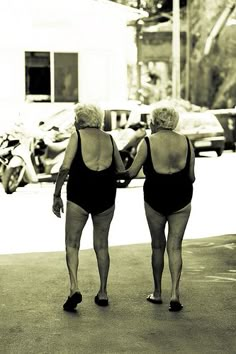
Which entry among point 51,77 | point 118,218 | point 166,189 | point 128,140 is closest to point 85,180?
point 166,189

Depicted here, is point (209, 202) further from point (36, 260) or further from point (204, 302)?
point (204, 302)

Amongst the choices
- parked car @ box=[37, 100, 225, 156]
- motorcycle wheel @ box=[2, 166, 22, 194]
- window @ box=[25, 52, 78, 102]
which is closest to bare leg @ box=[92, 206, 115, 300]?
motorcycle wheel @ box=[2, 166, 22, 194]

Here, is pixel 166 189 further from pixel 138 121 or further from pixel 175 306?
pixel 138 121

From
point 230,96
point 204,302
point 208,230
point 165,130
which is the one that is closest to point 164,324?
point 204,302

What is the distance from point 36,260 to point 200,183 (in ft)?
35.2

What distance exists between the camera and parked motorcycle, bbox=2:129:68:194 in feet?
61.9

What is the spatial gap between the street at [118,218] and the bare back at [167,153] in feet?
12.3

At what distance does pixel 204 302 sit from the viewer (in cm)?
796

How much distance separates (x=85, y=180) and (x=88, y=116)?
1.59 ft

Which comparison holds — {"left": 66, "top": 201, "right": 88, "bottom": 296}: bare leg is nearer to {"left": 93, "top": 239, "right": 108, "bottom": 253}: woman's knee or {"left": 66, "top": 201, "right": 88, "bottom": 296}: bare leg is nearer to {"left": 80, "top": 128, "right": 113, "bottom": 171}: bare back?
{"left": 93, "top": 239, "right": 108, "bottom": 253}: woman's knee

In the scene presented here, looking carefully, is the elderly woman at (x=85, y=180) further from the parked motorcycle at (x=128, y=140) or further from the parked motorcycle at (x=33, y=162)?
the parked motorcycle at (x=128, y=140)

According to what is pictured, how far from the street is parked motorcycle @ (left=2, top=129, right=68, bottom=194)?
221mm

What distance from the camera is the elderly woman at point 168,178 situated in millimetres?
7637

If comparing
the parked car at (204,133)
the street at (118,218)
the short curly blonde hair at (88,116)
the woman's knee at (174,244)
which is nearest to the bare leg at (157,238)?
the woman's knee at (174,244)
